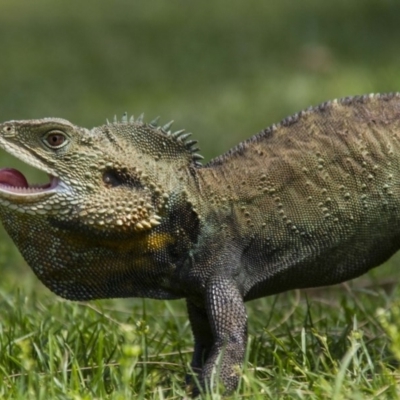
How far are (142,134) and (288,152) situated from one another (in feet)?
2.40

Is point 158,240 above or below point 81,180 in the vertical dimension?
below

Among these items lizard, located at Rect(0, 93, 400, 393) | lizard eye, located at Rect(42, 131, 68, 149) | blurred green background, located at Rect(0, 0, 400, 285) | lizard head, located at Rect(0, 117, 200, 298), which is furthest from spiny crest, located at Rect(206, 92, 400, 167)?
blurred green background, located at Rect(0, 0, 400, 285)

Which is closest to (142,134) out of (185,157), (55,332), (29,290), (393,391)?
(185,157)

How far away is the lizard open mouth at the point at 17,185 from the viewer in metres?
4.74

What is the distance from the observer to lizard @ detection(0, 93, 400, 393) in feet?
15.8

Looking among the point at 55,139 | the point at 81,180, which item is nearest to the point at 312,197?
the point at 81,180

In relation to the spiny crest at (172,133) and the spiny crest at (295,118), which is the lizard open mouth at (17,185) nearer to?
the spiny crest at (172,133)

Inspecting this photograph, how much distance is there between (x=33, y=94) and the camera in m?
16.3

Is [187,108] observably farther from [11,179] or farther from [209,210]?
[11,179]

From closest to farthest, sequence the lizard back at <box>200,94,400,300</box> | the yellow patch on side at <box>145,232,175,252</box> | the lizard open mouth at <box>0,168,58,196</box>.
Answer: the lizard open mouth at <box>0,168,58,196</box>
the yellow patch on side at <box>145,232,175,252</box>
the lizard back at <box>200,94,400,300</box>

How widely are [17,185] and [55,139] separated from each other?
27 cm

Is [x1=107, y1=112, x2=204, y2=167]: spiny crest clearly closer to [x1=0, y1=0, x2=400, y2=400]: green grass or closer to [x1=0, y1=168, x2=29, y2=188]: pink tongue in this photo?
[x1=0, y1=168, x2=29, y2=188]: pink tongue

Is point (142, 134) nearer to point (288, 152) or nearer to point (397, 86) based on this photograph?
point (288, 152)

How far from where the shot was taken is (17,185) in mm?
4809
